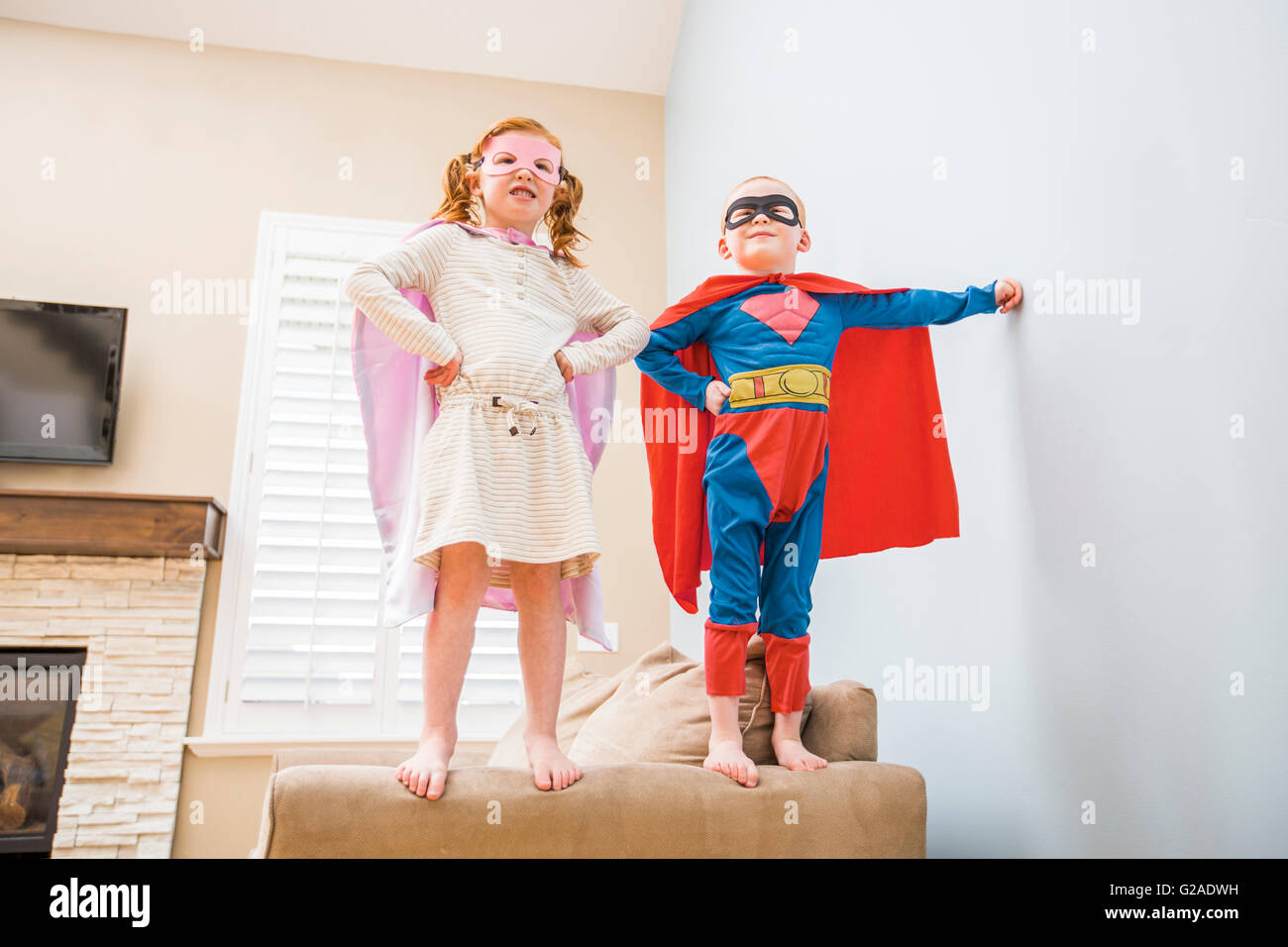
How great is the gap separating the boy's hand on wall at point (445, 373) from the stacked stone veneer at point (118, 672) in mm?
2279

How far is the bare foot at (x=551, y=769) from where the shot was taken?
4.47 ft

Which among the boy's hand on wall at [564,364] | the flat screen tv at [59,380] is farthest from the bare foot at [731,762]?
the flat screen tv at [59,380]

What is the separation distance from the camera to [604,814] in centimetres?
136

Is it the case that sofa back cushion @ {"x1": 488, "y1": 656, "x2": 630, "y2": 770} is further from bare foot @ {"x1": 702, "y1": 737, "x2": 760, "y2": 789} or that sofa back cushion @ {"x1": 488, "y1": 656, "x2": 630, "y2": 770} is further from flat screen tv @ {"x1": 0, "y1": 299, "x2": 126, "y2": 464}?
flat screen tv @ {"x1": 0, "y1": 299, "x2": 126, "y2": 464}

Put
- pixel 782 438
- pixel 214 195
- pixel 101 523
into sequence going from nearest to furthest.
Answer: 1. pixel 782 438
2. pixel 101 523
3. pixel 214 195

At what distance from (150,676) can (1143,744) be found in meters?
3.15

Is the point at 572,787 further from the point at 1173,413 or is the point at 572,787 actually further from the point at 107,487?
the point at 107,487

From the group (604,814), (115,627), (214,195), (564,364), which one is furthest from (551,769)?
(214,195)

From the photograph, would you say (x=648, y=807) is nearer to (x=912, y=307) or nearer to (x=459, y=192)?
(x=912, y=307)

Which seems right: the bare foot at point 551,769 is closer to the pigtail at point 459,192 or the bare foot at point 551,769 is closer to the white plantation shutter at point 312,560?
the pigtail at point 459,192

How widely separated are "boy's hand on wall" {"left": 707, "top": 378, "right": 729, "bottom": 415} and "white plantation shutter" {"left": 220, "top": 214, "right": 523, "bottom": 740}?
207cm

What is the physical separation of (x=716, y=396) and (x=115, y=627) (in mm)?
2626

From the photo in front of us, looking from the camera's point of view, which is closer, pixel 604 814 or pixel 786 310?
pixel 604 814

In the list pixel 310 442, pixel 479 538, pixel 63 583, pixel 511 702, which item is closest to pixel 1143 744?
pixel 479 538
